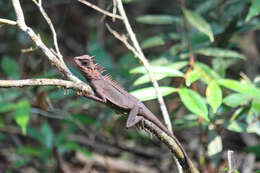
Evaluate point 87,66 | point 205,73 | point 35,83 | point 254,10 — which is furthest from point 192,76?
point 35,83

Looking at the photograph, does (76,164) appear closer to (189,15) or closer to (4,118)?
(4,118)

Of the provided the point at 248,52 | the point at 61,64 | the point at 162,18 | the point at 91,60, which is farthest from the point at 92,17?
the point at 61,64

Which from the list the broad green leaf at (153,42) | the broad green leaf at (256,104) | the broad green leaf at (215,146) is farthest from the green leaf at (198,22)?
the broad green leaf at (215,146)

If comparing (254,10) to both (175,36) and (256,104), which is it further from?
(175,36)

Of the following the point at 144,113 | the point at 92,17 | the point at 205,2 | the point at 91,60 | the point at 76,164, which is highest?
the point at 92,17

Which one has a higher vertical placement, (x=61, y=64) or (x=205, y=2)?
(x=205, y=2)

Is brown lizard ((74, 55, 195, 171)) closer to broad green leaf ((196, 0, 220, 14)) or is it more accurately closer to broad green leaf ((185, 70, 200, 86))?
broad green leaf ((185, 70, 200, 86))
